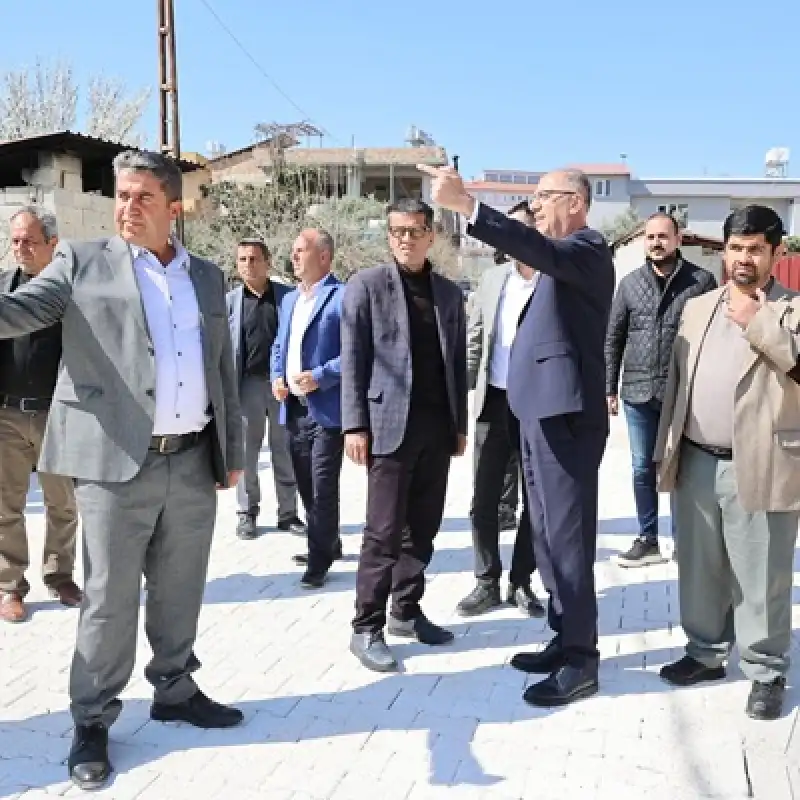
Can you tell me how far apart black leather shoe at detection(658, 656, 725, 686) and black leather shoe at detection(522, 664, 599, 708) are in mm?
356

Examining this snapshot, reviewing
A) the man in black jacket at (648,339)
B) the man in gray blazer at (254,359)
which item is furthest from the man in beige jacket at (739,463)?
the man in gray blazer at (254,359)

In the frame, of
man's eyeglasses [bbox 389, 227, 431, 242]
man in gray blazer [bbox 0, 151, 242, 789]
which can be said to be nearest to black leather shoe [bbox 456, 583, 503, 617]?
man in gray blazer [bbox 0, 151, 242, 789]

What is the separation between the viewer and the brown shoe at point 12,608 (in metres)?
4.31

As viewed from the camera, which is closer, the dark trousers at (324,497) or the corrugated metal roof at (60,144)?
the dark trousers at (324,497)

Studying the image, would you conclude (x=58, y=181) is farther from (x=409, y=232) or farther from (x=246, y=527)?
(x=409, y=232)

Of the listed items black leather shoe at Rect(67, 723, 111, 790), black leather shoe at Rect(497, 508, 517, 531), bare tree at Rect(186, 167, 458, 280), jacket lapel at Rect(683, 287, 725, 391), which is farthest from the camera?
bare tree at Rect(186, 167, 458, 280)

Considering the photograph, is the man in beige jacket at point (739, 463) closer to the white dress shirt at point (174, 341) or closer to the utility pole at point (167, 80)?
the white dress shirt at point (174, 341)

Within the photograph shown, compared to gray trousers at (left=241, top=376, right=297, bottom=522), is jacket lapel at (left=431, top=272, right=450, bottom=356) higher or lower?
higher

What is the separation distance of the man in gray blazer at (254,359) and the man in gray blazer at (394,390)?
88.6 inches

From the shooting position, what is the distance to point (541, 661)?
3840mm

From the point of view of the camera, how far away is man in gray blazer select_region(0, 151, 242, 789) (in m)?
2.83

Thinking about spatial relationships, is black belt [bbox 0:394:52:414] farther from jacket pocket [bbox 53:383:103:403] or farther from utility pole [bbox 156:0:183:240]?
utility pole [bbox 156:0:183:240]

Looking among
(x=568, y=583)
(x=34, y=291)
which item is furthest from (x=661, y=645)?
(x=34, y=291)

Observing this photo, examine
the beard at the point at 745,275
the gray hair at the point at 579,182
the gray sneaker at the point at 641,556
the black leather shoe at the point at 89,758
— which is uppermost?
the gray hair at the point at 579,182
